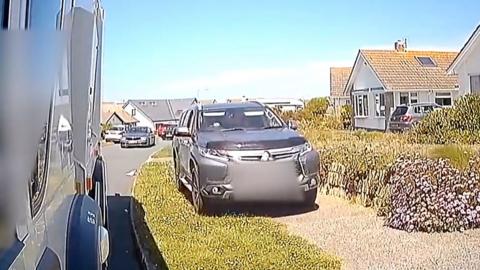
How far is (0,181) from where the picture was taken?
123cm

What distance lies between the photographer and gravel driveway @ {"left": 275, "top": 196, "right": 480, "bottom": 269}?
217 inches

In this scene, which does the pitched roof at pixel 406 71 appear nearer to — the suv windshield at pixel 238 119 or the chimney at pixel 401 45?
the chimney at pixel 401 45

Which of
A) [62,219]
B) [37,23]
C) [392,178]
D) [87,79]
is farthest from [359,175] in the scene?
[37,23]

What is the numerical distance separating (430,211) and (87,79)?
15.2ft

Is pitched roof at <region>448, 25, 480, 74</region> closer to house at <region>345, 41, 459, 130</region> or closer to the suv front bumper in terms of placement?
house at <region>345, 41, 459, 130</region>

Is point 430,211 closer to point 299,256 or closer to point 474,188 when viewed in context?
point 474,188

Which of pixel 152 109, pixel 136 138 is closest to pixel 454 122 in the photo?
pixel 136 138

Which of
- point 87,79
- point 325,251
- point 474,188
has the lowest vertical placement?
point 325,251

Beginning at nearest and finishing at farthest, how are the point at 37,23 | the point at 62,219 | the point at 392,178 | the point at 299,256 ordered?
the point at 37,23 < the point at 62,219 < the point at 299,256 < the point at 392,178

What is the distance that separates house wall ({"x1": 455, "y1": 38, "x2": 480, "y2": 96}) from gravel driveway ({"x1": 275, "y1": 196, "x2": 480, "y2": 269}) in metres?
18.1

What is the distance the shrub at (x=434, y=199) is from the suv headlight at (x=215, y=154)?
221 cm

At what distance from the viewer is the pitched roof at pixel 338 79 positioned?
44844mm

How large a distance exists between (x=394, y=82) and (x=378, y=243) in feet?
89.7

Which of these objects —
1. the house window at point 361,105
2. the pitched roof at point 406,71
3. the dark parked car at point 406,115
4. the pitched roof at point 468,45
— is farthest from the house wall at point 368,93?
the pitched roof at point 468,45
